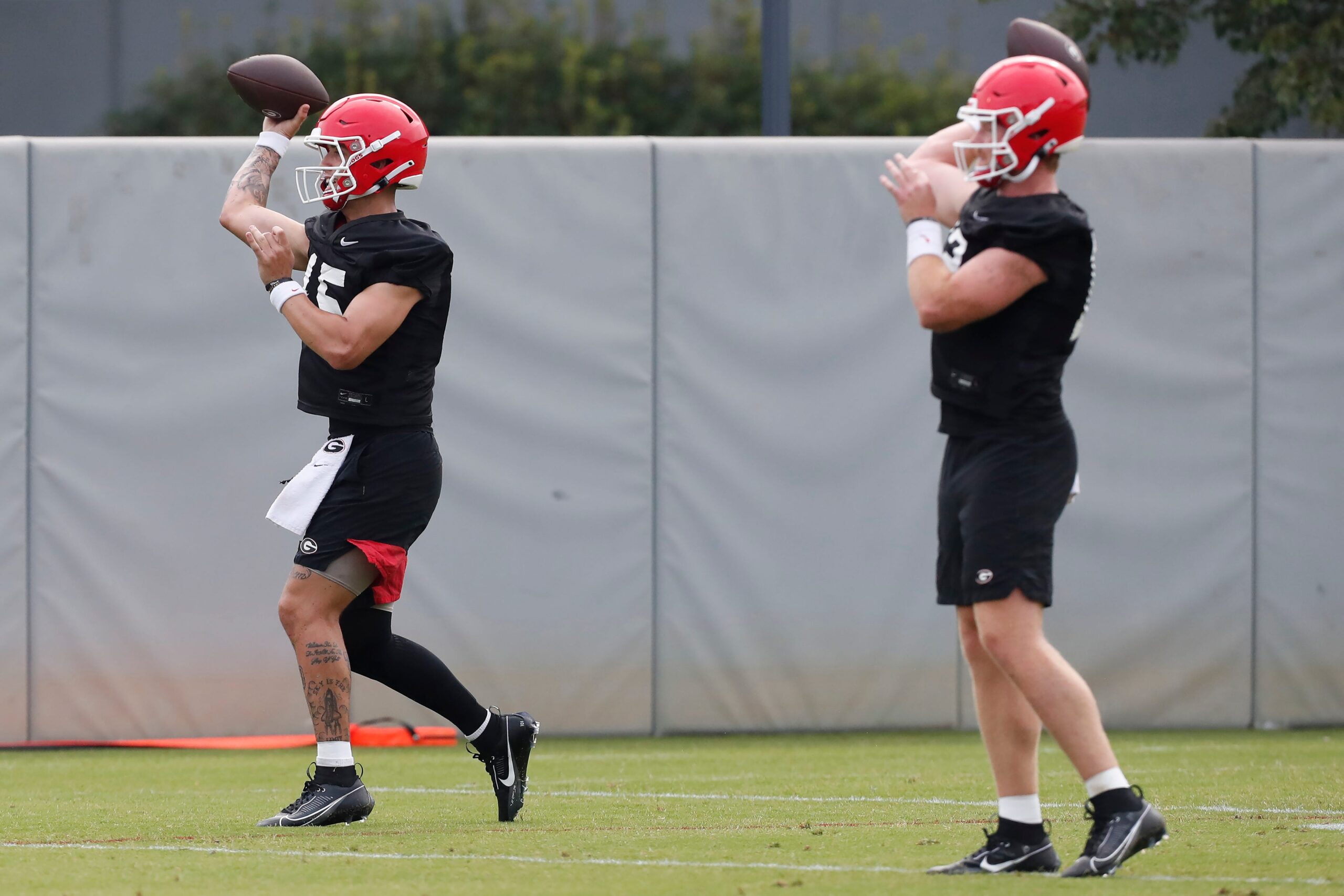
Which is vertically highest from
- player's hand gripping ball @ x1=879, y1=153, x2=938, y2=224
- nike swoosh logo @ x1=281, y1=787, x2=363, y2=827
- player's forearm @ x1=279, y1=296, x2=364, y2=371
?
player's hand gripping ball @ x1=879, y1=153, x2=938, y2=224

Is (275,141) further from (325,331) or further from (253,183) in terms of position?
(325,331)

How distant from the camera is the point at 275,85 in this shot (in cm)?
572

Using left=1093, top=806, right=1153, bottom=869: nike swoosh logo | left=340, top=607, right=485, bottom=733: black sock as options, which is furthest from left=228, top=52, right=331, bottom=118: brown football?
left=1093, top=806, right=1153, bottom=869: nike swoosh logo

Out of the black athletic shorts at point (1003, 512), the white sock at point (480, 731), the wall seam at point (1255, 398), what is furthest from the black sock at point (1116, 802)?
the wall seam at point (1255, 398)

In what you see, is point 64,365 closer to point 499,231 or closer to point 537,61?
point 499,231

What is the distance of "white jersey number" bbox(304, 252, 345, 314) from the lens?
5.23 meters

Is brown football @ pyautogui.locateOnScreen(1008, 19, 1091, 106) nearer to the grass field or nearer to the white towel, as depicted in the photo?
the grass field

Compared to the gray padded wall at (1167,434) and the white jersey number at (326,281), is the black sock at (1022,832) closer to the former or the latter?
the white jersey number at (326,281)

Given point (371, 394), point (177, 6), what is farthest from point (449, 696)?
point (177, 6)

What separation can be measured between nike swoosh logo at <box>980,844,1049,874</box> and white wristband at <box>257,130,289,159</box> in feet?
10.0

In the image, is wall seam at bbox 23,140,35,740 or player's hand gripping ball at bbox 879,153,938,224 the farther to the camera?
wall seam at bbox 23,140,35,740

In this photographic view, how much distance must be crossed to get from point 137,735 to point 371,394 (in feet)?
12.7

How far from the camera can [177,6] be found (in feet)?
55.6

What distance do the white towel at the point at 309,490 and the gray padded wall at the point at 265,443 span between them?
3295 mm
